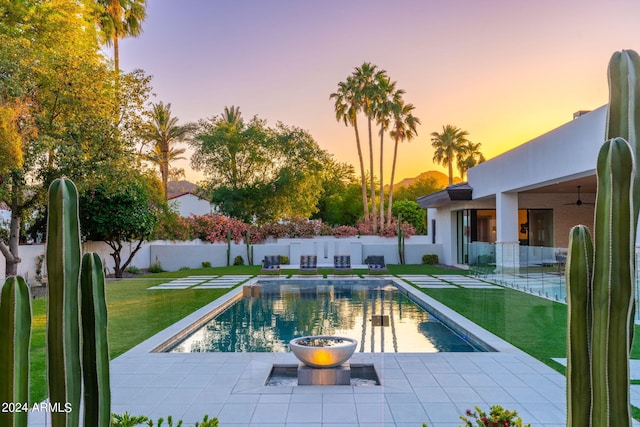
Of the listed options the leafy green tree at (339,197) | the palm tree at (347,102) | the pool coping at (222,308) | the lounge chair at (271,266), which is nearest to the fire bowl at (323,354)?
the pool coping at (222,308)

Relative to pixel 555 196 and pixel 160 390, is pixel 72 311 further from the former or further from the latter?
pixel 555 196

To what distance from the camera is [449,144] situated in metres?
47.5

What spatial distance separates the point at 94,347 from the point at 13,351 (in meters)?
0.44

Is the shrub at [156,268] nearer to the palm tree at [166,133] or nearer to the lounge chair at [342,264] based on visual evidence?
the lounge chair at [342,264]

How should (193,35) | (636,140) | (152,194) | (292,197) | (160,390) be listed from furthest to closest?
(292,197) → (152,194) → (193,35) → (160,390) → (636,140)

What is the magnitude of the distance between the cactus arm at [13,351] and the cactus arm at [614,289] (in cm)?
251

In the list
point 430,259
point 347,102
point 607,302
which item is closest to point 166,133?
point 347,102

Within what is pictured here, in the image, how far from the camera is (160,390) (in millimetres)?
5996

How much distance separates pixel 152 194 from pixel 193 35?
7.26 meters

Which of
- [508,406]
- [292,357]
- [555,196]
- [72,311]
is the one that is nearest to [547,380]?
[508,406]

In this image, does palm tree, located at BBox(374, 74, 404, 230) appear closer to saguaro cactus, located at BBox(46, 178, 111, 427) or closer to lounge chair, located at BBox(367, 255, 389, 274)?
lounge chair, located at BBox(367, 255, 389, 274)

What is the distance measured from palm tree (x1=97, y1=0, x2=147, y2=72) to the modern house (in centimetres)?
1707

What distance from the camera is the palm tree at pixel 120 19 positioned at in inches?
913

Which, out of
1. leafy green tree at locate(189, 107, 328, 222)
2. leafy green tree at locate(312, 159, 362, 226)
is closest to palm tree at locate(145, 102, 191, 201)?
leafy green tree at locate(189, 107, 328, 222)
